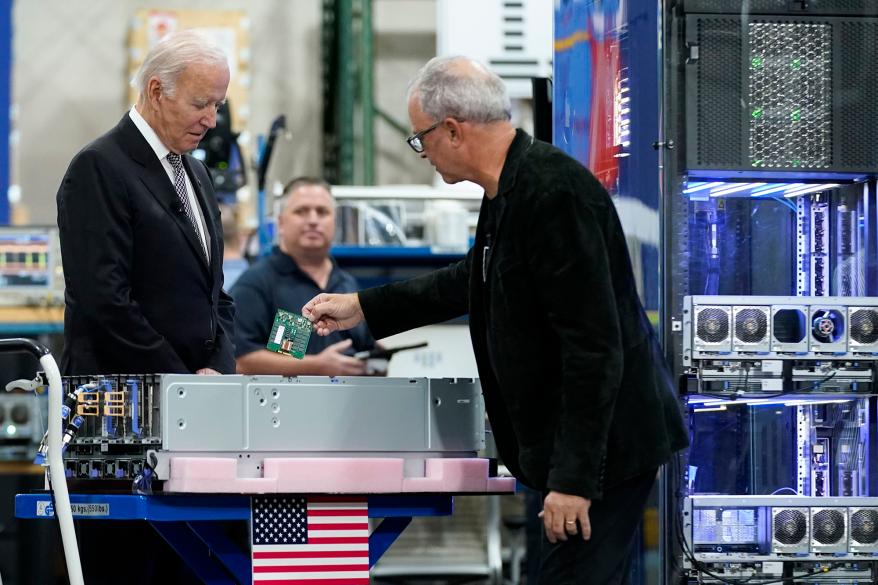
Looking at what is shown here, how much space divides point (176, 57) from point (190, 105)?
0.39 feet

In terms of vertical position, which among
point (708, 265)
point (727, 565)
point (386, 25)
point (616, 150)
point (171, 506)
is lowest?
point (727, 565)

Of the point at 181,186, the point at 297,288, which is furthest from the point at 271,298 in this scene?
the point at 181,186

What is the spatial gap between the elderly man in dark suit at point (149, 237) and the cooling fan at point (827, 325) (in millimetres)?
1502

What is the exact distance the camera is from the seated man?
5238 mm

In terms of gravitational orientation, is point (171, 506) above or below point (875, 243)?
below

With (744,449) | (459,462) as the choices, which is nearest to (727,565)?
(744,449)

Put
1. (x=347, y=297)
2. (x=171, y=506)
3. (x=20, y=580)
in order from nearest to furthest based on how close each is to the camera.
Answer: (x=171, y=506) < (x=347, y=297) < (x=20, y=580)

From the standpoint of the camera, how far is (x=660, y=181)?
3.57 metres

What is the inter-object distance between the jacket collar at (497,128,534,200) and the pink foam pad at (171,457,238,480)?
0.78 m

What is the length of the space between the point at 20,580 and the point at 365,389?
3602 mm

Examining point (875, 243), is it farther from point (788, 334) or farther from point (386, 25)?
point (386, 25)

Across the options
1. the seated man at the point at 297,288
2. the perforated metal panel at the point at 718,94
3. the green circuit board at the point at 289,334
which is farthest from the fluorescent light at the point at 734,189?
the seated man at the point at 297,288

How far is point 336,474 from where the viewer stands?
118 inches

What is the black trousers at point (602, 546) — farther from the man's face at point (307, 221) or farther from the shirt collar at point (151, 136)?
the man's face at point (307, 221)
